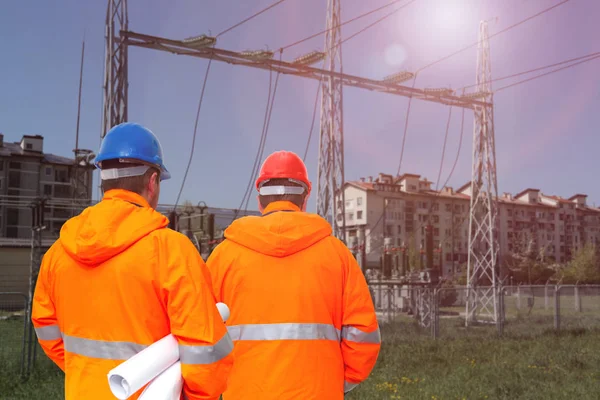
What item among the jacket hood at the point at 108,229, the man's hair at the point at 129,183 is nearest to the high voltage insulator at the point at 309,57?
the man's hair at the point at 129,183

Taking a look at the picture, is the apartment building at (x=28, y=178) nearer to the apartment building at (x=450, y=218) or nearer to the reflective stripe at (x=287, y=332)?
the apartment building at (x=450, y=218)

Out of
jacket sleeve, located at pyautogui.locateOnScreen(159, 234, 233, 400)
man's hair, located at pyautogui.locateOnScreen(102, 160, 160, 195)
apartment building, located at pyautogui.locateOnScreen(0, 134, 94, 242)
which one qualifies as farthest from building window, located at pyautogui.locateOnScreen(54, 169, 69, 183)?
jacket sleeve, located at pyautogui.locateOnScreen(159, 234, 233, 400)

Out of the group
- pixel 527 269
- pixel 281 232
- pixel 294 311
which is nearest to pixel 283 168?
pixel 281 232

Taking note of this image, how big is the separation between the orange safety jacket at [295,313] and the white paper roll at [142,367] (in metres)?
0.98

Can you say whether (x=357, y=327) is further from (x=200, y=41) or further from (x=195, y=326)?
(x=200, y=41)

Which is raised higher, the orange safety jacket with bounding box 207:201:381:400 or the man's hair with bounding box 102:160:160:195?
the man's hair with bounding box 102:160:160:195

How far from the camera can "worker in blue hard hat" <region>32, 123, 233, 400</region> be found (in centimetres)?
223

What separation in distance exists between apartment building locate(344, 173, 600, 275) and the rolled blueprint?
242 ft

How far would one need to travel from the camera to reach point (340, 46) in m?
17.4

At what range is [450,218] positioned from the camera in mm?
93250

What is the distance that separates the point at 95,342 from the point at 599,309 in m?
36.2

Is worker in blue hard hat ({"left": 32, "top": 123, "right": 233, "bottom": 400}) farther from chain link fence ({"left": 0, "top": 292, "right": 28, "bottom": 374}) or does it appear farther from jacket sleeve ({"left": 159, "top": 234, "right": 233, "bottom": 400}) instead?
chain link fence ({"left": 0, "top": 292, "right": 28, "bottom": 374})

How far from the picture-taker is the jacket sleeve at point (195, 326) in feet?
7.22

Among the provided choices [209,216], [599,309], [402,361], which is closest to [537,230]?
[599,309]
